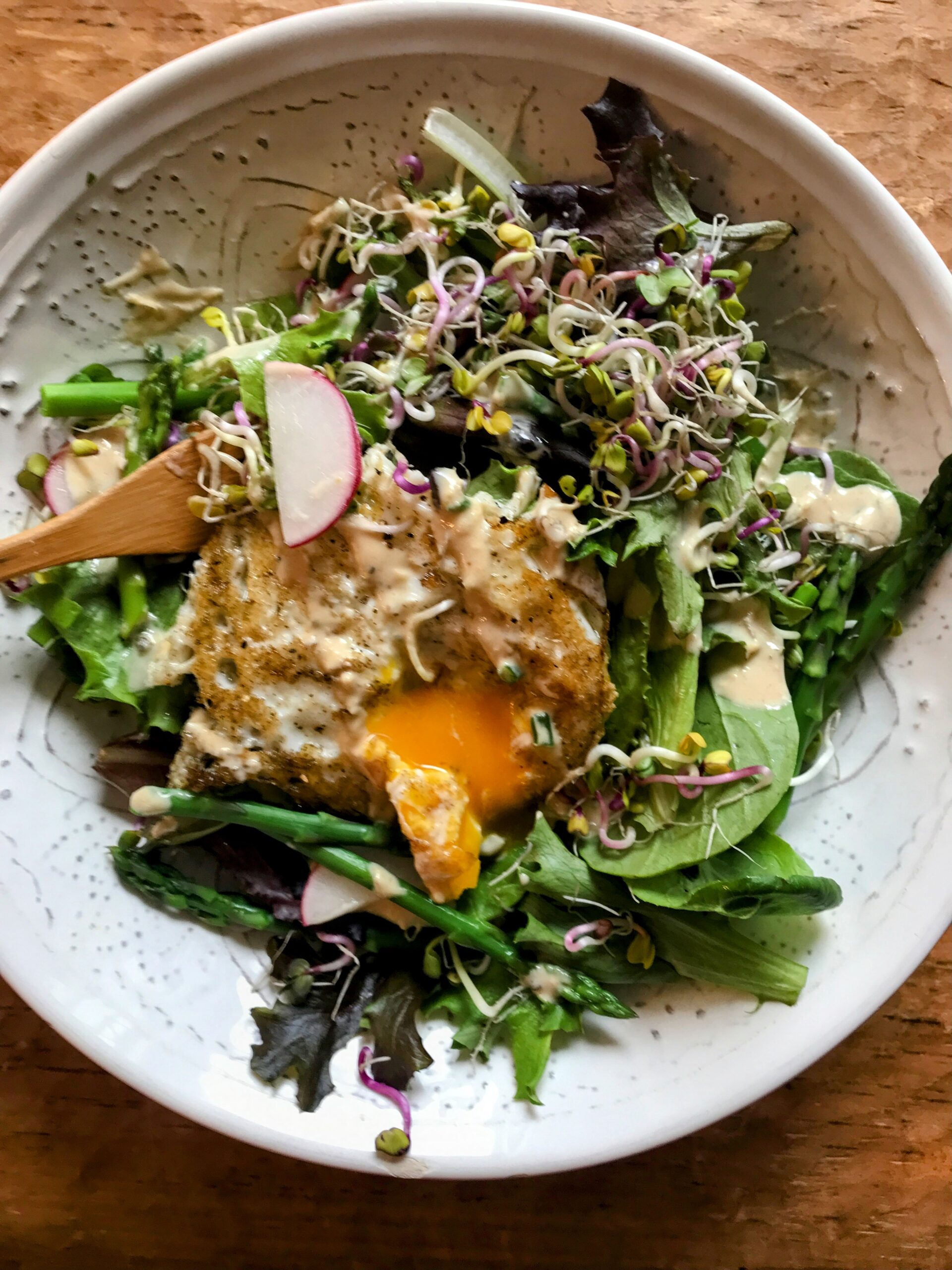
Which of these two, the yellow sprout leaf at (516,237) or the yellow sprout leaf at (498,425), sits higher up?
the yellow sprout leaf at (516,237)

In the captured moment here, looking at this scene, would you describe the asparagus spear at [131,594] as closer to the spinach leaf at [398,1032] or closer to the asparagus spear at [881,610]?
the spinach leaf at [398,1032]

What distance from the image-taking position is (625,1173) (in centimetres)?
211

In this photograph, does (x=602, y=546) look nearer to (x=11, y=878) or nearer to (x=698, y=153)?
(x=698, y=153)

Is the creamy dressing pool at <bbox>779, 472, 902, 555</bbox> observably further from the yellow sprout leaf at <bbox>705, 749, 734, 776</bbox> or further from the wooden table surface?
the wooden table surface

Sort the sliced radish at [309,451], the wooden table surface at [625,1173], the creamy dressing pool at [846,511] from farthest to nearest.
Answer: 1. the wooden table surface at [625,1173]
2. the creamy dressing pool at [846,511]
3. the sliced radish at [309,451]

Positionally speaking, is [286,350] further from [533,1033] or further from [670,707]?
[533,1033]

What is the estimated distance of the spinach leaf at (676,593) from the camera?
177cm

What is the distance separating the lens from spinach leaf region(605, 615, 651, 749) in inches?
73.3

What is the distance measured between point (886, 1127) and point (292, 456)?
7.37 ft

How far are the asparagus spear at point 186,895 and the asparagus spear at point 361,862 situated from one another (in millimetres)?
127

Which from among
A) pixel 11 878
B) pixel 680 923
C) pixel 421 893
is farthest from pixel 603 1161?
pixel 11 878

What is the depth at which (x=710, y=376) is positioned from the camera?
181cm

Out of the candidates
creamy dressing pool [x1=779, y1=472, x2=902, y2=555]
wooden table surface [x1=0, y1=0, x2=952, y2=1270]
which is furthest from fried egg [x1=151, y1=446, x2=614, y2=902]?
wooden table surface [x1=0, y1=0, x2=952, y2=1270]

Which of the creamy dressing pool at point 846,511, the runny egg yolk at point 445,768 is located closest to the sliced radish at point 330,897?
the runny egg yolk at point 445,768
